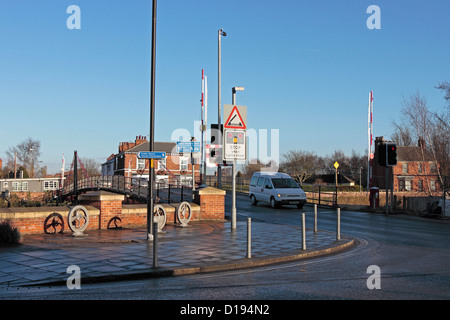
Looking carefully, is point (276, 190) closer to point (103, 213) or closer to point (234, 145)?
point (234, 145)

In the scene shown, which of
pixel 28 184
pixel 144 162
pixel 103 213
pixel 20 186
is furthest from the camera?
pixel 144 162

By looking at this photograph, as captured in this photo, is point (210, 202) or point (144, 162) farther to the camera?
point (144, 162)

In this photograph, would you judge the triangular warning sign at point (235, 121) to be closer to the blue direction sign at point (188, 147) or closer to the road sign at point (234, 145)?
the road sign at point (234, 145)

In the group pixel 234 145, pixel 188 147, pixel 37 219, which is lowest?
pixel 37 219

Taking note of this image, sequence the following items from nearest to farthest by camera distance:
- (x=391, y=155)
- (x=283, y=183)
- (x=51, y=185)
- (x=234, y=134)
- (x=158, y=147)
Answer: (x=234, y=134) < (x=391, y=155) < (x=283, y=183) < (x=158, y=147) < (x=51, y=185)

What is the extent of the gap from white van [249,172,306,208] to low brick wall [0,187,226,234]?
847cm

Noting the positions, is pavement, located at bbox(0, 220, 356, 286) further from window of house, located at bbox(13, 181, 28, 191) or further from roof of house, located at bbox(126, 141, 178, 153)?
window of house, located at bbox(13, 181, 28, 191)

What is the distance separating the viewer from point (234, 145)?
46.5 feet

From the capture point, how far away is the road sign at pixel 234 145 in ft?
46.2

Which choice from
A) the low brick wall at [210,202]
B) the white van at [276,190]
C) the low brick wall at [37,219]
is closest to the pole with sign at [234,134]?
the low brick wall at [210,202]

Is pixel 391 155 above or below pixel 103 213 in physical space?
above

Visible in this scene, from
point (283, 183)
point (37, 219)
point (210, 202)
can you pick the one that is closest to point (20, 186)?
point (283, 183)

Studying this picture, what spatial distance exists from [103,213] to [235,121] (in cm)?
491
